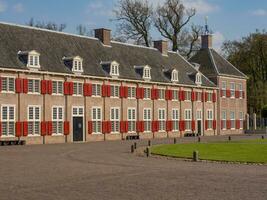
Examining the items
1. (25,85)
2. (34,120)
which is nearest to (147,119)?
(34,120)

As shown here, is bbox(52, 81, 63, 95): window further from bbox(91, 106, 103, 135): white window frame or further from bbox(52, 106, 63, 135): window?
bbox(91, 106, 103, 135): white window frame

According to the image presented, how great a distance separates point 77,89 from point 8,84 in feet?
22.5

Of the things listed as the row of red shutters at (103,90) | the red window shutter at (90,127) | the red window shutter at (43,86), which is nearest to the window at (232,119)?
the row of red shutters at (103,90)

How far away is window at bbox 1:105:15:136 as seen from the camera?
124ft

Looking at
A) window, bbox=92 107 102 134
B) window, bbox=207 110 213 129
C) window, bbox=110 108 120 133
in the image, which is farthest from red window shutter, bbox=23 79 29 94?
window, bbox=207 110 213 129

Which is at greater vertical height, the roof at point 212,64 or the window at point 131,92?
the roof at point 212,64

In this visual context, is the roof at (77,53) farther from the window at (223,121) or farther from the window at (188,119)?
the window at (223,121)

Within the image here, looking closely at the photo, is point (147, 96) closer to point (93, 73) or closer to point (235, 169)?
point (93, 73)

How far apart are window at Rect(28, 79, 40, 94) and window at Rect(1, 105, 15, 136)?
206 cm

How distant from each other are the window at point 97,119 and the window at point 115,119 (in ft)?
4.74

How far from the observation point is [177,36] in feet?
227

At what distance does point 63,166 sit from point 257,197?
9.49 metres

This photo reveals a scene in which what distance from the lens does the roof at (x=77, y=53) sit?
40.6m

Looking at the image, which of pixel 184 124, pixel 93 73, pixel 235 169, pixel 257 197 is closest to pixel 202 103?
pixel 184 124
